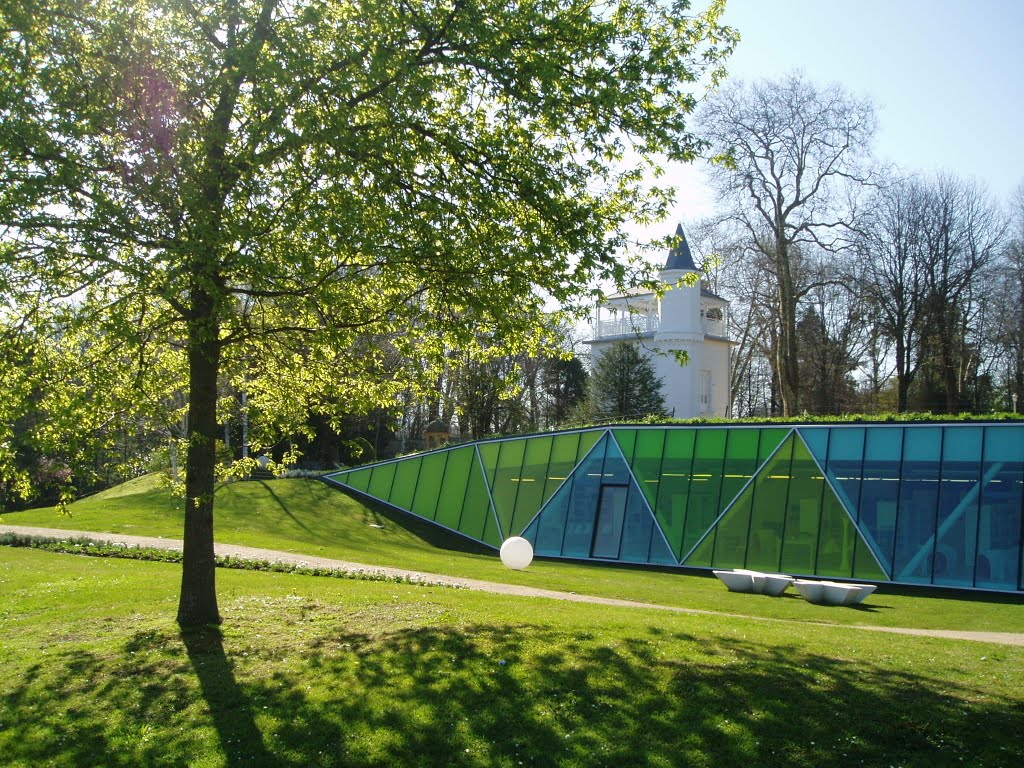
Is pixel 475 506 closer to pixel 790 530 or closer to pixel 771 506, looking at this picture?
pixel 771 506

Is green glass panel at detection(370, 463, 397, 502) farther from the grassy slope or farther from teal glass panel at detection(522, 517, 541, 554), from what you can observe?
teal glass panel at detection(522, 517, 541, 554)

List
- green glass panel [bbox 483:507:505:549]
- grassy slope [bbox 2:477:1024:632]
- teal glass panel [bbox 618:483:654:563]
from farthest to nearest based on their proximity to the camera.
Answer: green glass panel [bbox 483:507:505:549], teal glass panel [bbox 618:483:654:563], grassy slope [bbox 2:477:1024:632]

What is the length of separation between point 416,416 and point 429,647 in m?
47.3

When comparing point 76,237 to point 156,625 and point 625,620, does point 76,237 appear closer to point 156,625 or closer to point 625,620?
point 156,625

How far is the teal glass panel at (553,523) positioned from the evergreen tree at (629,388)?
1254cm

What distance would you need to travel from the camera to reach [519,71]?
1005 centimetres

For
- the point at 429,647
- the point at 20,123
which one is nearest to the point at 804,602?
the point at 429,647

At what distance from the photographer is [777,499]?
24.6 m

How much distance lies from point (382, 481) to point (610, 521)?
12.5 m

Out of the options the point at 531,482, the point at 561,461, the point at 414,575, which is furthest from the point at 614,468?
the point at 414,575

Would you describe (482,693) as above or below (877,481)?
below

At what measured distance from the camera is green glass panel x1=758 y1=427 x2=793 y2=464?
25.1m

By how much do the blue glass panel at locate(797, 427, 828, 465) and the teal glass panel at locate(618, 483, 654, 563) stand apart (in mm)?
5084

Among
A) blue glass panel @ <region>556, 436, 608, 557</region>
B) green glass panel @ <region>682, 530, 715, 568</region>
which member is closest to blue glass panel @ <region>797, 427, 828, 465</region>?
green glass panel @ <region>682, 530, 715, 568</region>
